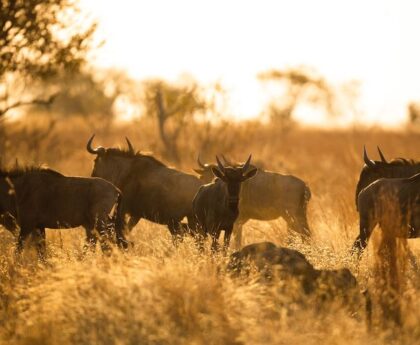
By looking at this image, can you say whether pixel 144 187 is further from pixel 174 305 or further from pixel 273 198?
pixel 174 305

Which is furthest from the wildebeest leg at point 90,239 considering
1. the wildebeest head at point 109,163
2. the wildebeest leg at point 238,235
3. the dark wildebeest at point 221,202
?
the wildebeest leg at point 238,235

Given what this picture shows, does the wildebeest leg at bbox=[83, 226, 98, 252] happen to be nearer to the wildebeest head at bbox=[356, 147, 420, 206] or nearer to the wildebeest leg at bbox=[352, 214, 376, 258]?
the wildebeest leg at bbox=[352, 214, 376, 258]

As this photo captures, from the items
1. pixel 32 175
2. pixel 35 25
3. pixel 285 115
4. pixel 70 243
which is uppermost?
pixel 285 115

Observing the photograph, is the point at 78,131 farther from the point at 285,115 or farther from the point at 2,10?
the point at 2,10

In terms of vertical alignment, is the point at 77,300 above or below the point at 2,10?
below

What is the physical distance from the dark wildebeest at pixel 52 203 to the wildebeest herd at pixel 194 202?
0.01 m

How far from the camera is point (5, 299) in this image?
8.74 metres

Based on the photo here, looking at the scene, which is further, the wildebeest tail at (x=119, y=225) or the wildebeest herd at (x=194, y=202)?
the wildebeest tail at (x=119, y=225)

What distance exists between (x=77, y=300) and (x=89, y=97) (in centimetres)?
5320

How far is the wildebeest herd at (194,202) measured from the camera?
31.6 ft

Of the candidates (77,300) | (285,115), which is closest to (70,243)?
(77,300)

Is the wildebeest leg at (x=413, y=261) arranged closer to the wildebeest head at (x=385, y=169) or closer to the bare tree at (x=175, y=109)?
the wildebeest head at (x=385, y=169)

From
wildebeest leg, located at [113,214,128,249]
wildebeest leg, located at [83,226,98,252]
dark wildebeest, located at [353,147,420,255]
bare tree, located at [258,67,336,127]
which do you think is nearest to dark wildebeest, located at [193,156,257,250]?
wildebeest leg, located at [113,214,128,249]

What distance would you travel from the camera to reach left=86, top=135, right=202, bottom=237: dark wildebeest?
12602 mm
